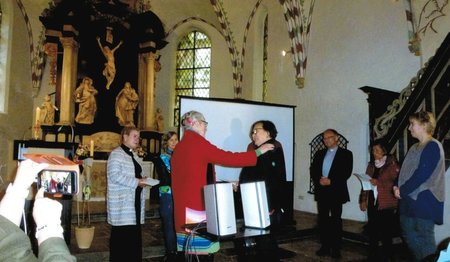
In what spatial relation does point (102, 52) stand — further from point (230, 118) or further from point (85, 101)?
point (230, 118)

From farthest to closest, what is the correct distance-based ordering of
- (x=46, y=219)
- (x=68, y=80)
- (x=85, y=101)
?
(x=85, y=101)
(x=68, y=80)
(x=46, y=219)

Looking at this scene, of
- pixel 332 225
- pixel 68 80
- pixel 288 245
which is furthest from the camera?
pixel 68 80

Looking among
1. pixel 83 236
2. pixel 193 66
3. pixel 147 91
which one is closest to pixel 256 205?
pixel 83 236

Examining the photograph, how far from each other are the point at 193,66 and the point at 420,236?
9304 mm

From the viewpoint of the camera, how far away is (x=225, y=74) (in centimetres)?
1093

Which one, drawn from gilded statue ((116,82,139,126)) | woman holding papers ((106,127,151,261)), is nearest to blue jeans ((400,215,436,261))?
woman holding papers ((106,127,151,261))

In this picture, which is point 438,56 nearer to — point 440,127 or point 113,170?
point 440,127

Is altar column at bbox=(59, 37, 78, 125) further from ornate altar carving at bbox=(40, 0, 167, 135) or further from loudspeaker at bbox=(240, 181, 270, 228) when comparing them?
loudspeaker at bbox=(240, 181, 270, 228)

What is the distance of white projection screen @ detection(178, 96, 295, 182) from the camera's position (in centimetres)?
482

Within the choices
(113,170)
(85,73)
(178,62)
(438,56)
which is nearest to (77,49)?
(85,73)

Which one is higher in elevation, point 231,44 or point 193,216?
point 231,44

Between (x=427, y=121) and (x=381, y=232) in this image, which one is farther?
(x=381, y=232)

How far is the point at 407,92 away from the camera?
17.3 ft

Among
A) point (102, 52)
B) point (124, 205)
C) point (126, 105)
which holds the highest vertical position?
point (102, 52)
